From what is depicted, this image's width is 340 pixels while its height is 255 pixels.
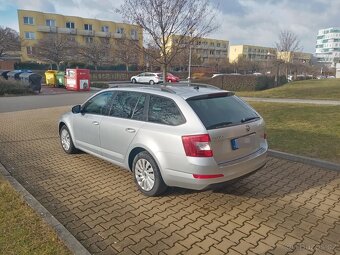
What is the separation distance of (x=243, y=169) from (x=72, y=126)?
11.4 feet

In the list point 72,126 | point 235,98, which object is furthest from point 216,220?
point 72,126

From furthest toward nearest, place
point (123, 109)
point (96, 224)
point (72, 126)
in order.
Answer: point (72, 126), point (123, 109), point (96, 224)

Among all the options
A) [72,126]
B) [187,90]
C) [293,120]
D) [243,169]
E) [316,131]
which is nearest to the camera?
[243,169]

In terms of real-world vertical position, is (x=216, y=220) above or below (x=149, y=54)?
below

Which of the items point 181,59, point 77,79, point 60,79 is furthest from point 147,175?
point 60,79

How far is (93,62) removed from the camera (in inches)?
1672

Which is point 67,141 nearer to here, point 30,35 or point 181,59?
point 181,59

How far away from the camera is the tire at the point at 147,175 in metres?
3.74

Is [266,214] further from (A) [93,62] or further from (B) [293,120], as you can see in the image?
(A) [93,62]

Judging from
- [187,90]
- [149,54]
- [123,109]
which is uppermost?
[149,54]

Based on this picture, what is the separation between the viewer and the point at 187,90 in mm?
3975

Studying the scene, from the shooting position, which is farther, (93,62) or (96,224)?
(93,62)

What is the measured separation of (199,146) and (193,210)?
0.89 meters

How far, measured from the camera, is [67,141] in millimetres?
5793
